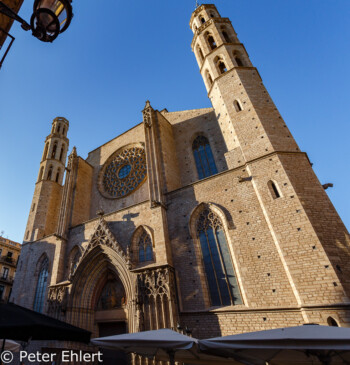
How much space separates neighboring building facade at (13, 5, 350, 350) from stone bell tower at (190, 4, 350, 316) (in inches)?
1.7

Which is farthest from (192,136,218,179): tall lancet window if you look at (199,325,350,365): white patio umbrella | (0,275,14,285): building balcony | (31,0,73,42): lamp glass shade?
(0,275,14,285): building balcony

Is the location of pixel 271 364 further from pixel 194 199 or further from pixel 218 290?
pixel 194 199

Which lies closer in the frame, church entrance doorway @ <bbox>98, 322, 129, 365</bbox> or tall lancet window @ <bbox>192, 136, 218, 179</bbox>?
church entrance doorway @ <bbox>98, 322, 129, 365</bbox>

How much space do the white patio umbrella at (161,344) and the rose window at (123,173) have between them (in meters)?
10.3

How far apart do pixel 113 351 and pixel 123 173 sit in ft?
34.1

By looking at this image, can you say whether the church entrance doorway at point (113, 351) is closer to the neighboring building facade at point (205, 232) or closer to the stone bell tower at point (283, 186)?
the neighboring building facade at point (205, 232)

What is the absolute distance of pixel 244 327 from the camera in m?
7.46

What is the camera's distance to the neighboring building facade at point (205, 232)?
7.45 m

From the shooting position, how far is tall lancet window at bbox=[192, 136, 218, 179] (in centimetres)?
1333

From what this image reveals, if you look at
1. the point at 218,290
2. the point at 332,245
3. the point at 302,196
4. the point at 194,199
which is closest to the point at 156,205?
the point at 194,199

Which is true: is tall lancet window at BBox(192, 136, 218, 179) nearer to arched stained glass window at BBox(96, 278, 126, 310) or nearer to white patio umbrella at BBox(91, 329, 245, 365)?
arched stained glass window at BBox(96, 278, 126, 310)

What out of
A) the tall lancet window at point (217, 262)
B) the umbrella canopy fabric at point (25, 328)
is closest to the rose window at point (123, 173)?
the tall lancet window at point (217, 262)

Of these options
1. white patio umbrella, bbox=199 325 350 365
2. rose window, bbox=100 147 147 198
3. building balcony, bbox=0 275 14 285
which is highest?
rose window, bbox=100 147 147 198

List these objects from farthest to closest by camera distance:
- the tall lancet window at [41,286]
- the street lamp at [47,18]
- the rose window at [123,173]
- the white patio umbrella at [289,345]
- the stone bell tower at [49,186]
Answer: the stone bell tower at [49,186]
the rose window at [123,173]
the tall lancet window at [41,286]
the white patio umbrella at [289,345]
the street lamp at [47,18]
